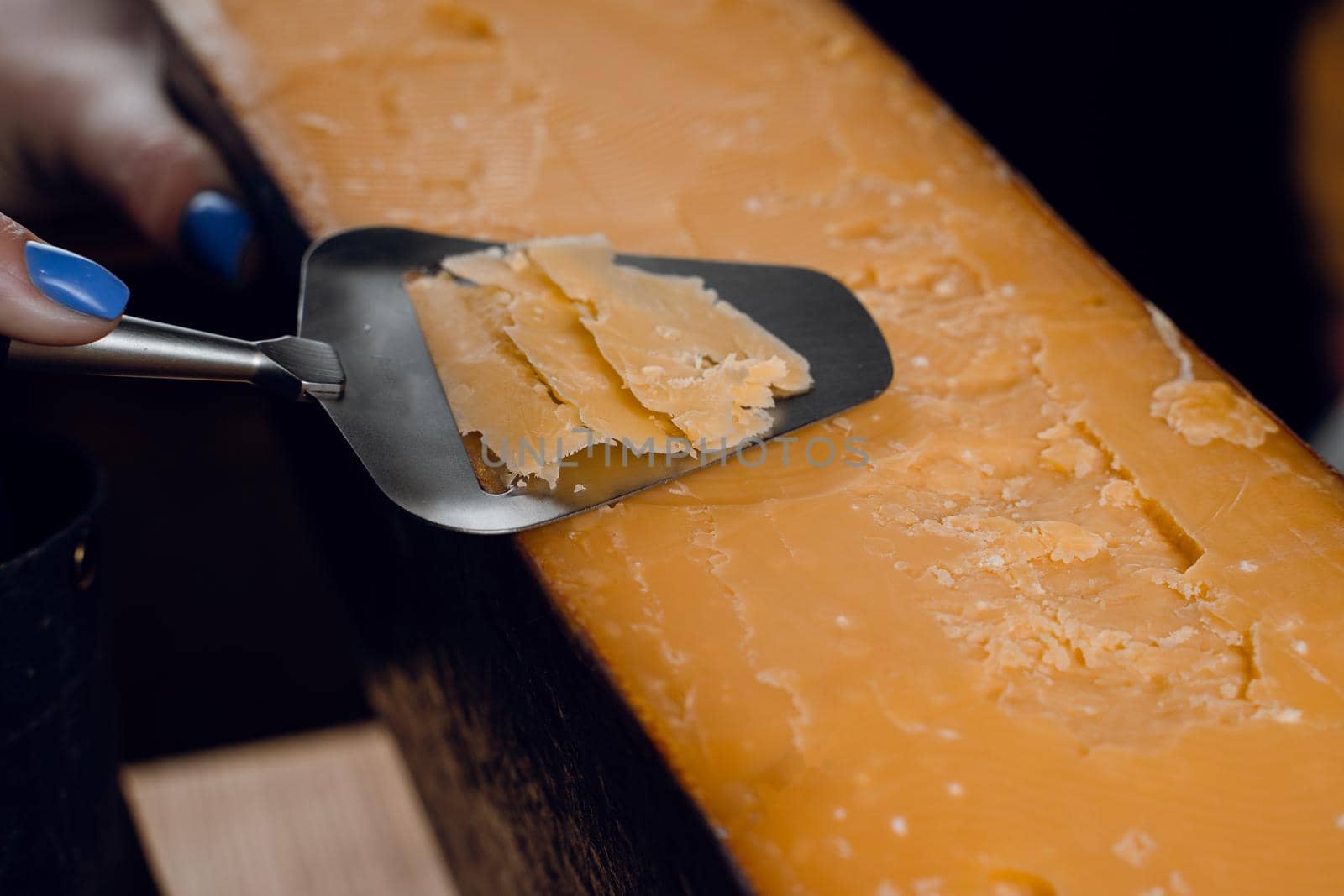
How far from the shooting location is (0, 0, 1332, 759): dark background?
70.4 inches

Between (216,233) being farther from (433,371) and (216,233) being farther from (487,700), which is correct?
(487,700)

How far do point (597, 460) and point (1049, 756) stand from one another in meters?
0.39

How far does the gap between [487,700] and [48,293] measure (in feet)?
1.78

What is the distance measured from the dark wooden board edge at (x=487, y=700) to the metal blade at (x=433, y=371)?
0.08m

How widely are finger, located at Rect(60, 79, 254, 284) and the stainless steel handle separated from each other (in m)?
0.57

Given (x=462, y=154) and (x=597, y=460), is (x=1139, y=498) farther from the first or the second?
(x=462, y=154)

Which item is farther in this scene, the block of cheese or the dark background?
the dark background

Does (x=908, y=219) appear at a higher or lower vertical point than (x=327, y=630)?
higher

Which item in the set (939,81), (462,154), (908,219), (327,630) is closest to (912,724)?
(908,219)

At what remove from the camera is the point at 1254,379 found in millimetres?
2012

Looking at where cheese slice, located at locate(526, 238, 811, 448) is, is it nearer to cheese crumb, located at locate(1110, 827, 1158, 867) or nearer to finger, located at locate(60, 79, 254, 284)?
cheese crumb, located at locate(1110, 827, 1158, 867)

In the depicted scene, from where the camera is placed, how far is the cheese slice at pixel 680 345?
0.83 m

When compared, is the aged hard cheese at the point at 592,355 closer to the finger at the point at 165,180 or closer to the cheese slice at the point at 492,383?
the cheese slice at the point at 492,383

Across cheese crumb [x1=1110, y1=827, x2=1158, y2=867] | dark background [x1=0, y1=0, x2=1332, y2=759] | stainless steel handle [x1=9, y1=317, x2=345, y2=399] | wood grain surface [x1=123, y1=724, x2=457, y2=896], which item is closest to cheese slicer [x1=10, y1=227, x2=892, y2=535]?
stainless steel handle [x1=9, y1=317, x2=345, y2=399]
